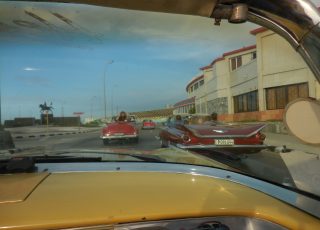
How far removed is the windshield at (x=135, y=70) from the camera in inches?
74.8

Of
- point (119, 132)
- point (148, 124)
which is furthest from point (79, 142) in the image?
point (148, 124)

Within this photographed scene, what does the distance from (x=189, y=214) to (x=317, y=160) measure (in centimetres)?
126

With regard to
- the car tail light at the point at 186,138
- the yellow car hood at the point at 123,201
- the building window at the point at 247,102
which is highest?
the building window at the point at 247,102

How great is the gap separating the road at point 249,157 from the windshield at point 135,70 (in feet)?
0.05

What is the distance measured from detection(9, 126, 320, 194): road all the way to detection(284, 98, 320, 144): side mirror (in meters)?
0.85

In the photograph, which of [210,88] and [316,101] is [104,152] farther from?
[316,101]

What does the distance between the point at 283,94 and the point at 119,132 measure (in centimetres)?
148

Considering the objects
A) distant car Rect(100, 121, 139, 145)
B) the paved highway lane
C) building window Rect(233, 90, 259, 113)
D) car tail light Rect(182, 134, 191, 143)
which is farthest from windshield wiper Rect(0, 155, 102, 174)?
car tail light Rect(182, 134, 191, 143)

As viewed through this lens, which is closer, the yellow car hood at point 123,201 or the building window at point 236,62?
the yellow car hood at point 123,201

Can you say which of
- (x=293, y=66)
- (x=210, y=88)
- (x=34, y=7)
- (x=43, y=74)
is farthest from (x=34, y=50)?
(x=293, y=66)

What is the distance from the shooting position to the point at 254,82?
2354 millimetres

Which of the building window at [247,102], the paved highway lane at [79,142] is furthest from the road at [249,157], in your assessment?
the building window at [247,102]

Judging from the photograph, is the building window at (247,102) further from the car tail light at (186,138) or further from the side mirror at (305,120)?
the car tail light at (186,138)

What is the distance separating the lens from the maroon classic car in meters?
3.01
